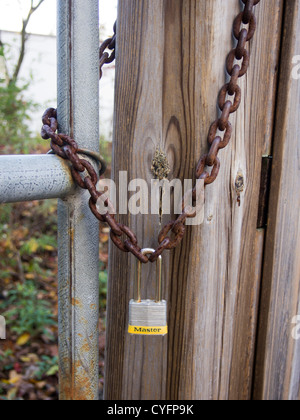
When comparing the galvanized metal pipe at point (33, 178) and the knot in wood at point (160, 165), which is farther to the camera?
the knot in wood at point (160, 165)

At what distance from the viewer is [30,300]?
3.42 metres

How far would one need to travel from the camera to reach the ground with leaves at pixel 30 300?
276 cm

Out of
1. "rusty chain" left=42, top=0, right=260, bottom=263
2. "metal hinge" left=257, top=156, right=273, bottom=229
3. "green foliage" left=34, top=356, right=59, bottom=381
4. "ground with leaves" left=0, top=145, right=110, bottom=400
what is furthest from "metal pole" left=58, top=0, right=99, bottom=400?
"green foliage" left=34, top=356, right=59, bottom=381

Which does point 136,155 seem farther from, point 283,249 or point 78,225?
point 283,249

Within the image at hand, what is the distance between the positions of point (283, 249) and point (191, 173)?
1.64 feet

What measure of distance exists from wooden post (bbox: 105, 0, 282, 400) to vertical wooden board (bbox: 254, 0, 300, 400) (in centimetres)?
4

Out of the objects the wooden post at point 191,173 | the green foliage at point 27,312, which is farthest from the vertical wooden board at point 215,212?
the green foliage at point 27,312

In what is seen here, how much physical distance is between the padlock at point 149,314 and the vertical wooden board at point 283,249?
44 centimetres

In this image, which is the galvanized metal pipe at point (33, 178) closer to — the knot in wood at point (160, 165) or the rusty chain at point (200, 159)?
the rusty chain at point (200, 159)

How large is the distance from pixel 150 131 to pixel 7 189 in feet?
1.31

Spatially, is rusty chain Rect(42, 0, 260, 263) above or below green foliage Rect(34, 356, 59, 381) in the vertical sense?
above

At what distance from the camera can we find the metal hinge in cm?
118

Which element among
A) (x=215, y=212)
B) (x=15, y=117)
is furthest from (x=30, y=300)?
(x=215, y=212)

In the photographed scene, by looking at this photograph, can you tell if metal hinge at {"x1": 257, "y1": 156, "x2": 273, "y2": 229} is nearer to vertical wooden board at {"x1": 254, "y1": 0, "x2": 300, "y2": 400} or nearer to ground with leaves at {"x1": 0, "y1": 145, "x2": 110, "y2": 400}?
vertical wooden board at {"x1": 254, "y1": 0, "x2": 300, "y2": 400}
